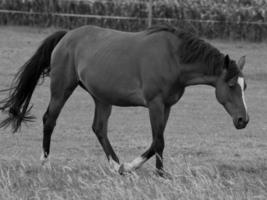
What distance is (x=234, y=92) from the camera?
30.6 ft

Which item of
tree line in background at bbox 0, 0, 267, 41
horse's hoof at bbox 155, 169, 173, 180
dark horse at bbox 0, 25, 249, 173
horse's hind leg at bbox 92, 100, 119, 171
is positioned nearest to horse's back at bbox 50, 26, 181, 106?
dark horse at bbox 0, 25, 249, 173

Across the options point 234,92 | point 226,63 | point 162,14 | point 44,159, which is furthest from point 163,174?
point 162,14

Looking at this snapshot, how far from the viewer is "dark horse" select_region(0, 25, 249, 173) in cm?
945

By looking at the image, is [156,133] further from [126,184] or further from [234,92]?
[126,184]

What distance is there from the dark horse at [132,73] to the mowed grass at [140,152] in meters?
0.50

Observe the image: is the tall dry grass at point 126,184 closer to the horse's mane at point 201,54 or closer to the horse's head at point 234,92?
the horse's head at point 234,92

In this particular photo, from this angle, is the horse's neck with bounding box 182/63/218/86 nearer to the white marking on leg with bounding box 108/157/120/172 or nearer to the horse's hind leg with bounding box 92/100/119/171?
the white marking on leg with bounding box 108/157/120/172

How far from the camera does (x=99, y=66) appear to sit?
33.8 ft

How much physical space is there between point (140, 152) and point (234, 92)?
2822mm

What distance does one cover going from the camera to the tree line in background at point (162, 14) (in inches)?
1145

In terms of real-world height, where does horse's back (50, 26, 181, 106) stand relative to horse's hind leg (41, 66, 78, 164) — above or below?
above

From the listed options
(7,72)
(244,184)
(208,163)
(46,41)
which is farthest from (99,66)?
(7,72)

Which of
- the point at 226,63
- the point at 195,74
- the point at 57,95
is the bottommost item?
the point at 57,95

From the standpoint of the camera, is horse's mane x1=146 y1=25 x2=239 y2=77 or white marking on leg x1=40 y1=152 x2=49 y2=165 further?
white marking on leg x1=40 y1=152 x2=49 y2=165
